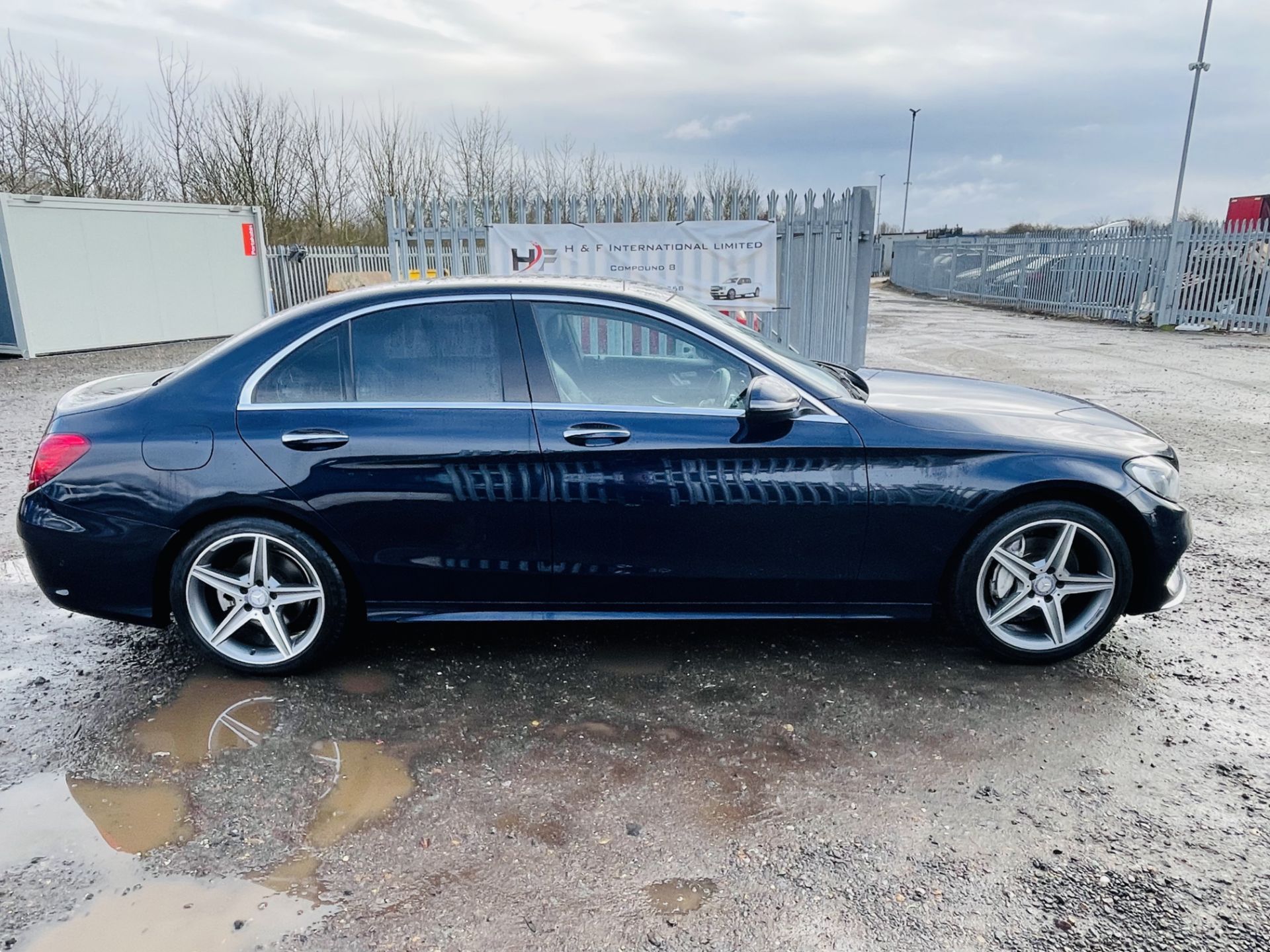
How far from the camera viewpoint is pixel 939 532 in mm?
3635

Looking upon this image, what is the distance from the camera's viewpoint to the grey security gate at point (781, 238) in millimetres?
10234

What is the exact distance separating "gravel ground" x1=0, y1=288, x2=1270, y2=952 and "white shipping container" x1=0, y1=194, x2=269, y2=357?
14281mm

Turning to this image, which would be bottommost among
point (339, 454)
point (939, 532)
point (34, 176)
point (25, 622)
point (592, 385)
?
point (25, 622)

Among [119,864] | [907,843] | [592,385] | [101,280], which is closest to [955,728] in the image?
A: [907,843]

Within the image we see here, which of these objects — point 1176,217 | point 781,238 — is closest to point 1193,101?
point 1176,217

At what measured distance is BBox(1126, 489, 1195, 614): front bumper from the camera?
11.9 feet

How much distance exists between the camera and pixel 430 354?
12.2ft

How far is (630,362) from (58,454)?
241cm

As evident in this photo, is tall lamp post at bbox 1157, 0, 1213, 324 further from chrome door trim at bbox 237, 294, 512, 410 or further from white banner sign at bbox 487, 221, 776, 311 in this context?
chrome door trim at bbox 237, 294, 512, 410

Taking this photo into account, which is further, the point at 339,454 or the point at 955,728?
the point at 339,454

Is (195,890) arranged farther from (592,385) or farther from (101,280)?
(101,280)

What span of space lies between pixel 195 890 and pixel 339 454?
166 centimetres

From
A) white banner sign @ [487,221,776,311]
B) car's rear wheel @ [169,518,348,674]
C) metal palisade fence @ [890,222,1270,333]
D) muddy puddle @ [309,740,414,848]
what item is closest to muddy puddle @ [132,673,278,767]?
car's rear wheel @ [169,518,348,674]

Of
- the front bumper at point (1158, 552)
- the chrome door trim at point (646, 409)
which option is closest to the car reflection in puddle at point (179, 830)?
the chrome door trim at point (646, 409)
